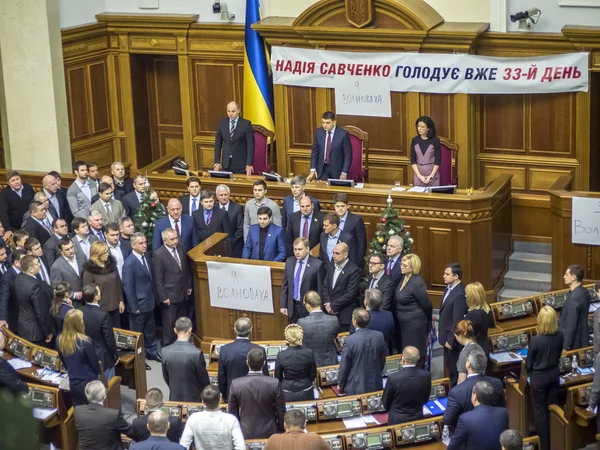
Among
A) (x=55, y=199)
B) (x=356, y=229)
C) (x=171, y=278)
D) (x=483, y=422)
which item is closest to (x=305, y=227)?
(x=356, y=229)

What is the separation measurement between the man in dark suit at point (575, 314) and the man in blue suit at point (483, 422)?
2.32 metres

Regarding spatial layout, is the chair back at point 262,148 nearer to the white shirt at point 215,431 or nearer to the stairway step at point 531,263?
the stairway step at point 531,263

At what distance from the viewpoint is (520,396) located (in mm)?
6852

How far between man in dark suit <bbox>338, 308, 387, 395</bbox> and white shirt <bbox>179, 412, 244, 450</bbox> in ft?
4.80

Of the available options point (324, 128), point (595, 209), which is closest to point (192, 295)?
point (324, 128)

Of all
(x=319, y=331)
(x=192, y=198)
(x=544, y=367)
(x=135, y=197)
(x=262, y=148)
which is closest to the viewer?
(x=544, y=367)

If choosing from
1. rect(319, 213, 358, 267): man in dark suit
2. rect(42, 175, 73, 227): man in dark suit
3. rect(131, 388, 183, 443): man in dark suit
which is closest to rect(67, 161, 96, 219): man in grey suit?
rect(42, 175, 73, 227): man in dark suit

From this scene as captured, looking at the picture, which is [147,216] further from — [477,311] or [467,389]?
[467,389]

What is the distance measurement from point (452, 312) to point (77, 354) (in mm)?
3061

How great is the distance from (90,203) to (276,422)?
5.34m

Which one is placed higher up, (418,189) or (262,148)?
(262,148)

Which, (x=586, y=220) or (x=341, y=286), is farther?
(x=586, y=220)

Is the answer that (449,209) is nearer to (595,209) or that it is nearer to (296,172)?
(595,209)

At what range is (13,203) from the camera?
10477 mm
